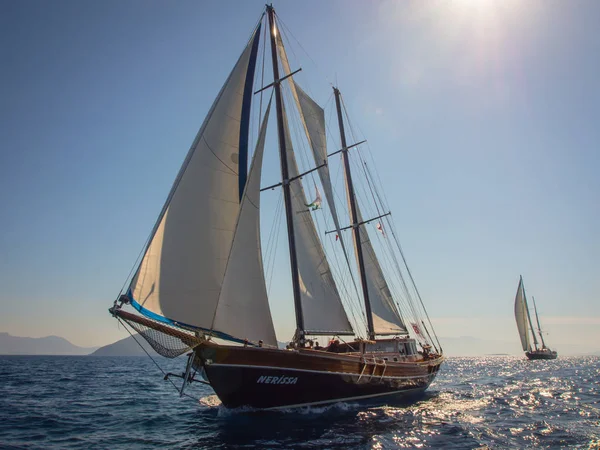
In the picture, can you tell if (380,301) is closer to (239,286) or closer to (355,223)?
(355,223)

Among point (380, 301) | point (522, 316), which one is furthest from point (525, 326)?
point (380, 301)

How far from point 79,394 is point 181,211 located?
1739cm

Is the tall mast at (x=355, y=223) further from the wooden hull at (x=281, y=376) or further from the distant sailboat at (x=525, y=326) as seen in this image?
the distant sailboat at (x=525, y=326)

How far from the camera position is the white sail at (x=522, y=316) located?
81750 mm

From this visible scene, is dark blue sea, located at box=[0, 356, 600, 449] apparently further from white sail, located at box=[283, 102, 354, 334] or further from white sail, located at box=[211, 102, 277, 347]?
white sail, located at box=[283, 102, 354, 334]

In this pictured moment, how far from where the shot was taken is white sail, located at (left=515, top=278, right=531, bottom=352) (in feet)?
268

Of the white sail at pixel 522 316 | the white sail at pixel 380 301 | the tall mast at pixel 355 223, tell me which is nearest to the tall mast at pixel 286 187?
the tall mast at pixel 355 223

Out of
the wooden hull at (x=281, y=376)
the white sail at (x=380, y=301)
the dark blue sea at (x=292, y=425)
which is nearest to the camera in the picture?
the dark blue sea at (x=292, y=425)

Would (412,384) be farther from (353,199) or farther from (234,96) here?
(234,96)

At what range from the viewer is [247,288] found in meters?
14.9

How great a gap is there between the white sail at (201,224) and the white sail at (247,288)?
50cm

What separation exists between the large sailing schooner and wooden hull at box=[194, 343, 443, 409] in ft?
0.14

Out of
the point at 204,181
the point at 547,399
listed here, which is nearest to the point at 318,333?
the point at 204,181

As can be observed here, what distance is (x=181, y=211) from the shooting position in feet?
46.9
